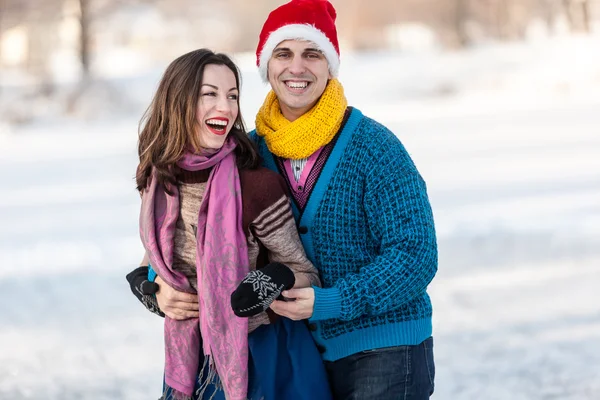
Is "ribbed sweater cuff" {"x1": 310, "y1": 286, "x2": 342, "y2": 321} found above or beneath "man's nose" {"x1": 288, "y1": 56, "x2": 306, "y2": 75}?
beneath

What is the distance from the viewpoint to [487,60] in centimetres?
1912

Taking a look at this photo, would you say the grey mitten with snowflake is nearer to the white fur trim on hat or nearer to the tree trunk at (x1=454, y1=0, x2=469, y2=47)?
the white fur trim on hat

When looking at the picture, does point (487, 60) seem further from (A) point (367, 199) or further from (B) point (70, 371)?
(A) point (367, 199)

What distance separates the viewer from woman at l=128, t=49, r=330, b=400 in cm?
204

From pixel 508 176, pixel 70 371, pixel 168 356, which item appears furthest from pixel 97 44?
pixel 168 356

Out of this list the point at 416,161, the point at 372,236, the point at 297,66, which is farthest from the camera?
the point at 416,161

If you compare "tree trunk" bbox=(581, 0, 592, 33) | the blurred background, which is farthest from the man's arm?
"tree trunk" bbox=(581, 0, 592, 33)

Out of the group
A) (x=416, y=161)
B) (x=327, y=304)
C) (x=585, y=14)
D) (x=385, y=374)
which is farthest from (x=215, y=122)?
(x=585, y=14)

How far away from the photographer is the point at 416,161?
426 inches

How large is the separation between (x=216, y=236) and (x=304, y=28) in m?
0.68

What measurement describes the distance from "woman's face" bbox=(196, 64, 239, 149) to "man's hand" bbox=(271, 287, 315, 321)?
0.42m

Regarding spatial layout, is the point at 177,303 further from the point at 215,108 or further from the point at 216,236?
the point at 215,108

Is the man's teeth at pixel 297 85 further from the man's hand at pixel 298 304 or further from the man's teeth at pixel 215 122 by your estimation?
the man's hand at pixel 298 304

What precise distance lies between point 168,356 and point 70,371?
2.20m
